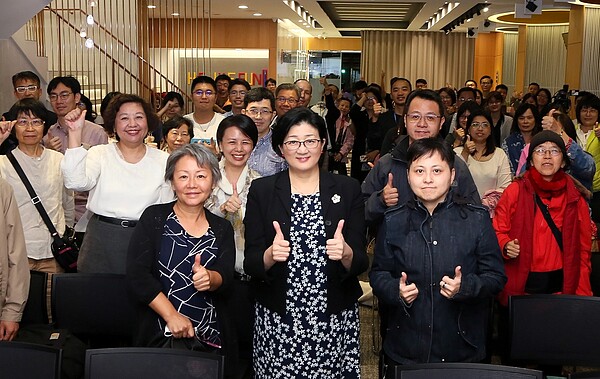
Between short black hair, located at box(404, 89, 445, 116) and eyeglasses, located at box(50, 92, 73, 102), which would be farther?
eyeglasses, located at box(50, 92, 73, 102)

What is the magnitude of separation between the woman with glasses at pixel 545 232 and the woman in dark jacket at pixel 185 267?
63.7 inches

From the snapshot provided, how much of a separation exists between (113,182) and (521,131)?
4021 mm

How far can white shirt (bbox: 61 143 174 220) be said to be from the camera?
3.48m

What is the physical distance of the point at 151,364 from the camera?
2.51 metres

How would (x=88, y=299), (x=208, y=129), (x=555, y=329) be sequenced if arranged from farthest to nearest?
(x=208, y=129) → (x=88, y=299) → (x=555, y=329)

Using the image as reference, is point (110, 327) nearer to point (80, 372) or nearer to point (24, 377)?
point (80, 372)

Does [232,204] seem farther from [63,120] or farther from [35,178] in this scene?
[63,120]

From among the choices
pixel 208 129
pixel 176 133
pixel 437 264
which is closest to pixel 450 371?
pixel 437 264

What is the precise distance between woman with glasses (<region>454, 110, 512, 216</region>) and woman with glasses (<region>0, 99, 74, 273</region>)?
2.79 meters

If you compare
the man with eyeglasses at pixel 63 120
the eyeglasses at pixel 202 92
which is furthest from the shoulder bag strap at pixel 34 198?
the eyeglasses at pixel 202 92

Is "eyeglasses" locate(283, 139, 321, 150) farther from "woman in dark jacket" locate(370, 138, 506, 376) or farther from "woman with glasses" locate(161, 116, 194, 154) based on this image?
"woman with glasses" locate(161, 116, 194, 154)

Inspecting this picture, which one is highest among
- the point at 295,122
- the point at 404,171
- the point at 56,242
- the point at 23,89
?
the point at 23,89

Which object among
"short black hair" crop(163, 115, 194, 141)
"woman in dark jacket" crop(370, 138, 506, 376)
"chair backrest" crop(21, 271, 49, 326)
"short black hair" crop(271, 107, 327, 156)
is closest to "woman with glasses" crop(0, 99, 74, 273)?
"chair backrest" crop(21, 271, 49, 326)

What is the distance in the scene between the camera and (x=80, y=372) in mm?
3205
